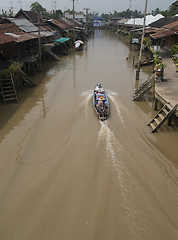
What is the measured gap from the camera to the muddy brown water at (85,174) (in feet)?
20.8

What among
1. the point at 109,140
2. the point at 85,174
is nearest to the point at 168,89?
the point at 109,140

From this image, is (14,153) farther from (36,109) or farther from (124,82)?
(124,82)

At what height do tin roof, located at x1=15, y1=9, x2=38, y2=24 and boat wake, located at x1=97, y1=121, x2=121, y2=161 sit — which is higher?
tin roof, located at x1=15, y1=9, x2=38, y2=24

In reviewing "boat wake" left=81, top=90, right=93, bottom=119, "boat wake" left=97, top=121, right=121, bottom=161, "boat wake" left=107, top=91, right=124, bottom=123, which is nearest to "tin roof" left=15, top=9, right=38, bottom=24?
"boat wake" left=81, top=90, right=93, bottom=119

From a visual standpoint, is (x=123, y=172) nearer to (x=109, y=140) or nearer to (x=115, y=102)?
(x=109, y=140)

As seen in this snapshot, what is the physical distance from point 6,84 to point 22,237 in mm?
11636

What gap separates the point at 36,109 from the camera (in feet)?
47.9

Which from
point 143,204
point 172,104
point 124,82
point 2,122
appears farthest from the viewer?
point 124,82

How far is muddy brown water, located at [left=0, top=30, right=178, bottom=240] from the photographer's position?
634 centimetres

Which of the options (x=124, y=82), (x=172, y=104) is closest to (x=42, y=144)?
(x=172, y=104)

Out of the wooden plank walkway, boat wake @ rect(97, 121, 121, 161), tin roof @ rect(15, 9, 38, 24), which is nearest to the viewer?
boat wake @ rect(97, 121, 121, 161)

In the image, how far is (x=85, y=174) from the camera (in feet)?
27.6

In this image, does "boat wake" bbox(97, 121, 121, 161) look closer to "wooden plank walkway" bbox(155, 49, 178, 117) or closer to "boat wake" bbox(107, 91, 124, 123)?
"boat wake" bbox(107, 91, 124, 123)

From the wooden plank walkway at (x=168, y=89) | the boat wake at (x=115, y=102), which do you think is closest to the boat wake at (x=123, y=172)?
the boat wake at (x=115, y=102)
